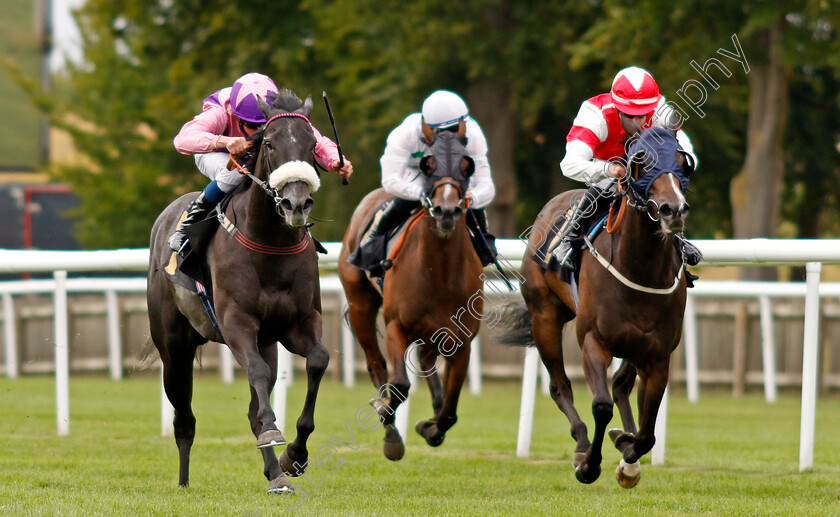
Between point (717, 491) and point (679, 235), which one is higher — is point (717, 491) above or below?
below

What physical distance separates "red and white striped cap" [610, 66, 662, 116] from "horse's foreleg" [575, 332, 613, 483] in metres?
1.18

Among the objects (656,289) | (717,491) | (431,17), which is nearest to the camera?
(656,289)

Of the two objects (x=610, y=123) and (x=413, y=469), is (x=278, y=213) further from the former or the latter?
(x=413, y=469)

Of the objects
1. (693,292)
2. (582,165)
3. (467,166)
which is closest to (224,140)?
(467,166)

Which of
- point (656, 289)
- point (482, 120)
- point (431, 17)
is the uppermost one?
point (431, 17)

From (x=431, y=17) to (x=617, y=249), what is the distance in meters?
11.4

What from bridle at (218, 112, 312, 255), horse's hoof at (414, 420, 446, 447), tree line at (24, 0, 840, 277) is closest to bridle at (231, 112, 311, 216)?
bridle at (218, 112, 312, 255)

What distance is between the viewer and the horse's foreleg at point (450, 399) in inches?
281

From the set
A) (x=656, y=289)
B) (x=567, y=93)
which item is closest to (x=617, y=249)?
(x=656, y=289)

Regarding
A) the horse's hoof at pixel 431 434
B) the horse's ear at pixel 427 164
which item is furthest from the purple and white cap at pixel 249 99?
the horse's hoof at pixel 431 434

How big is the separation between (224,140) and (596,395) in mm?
2195

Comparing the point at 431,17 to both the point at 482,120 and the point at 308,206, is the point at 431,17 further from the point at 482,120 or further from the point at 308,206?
the point at 308,206

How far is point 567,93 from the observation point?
16828 millimetres

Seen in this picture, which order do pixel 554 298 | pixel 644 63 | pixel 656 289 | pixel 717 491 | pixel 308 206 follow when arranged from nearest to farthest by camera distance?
pixel 308 206 < pixel 656 289 < pixel 717 491 < pixel 554 298 < pixel 644 63
